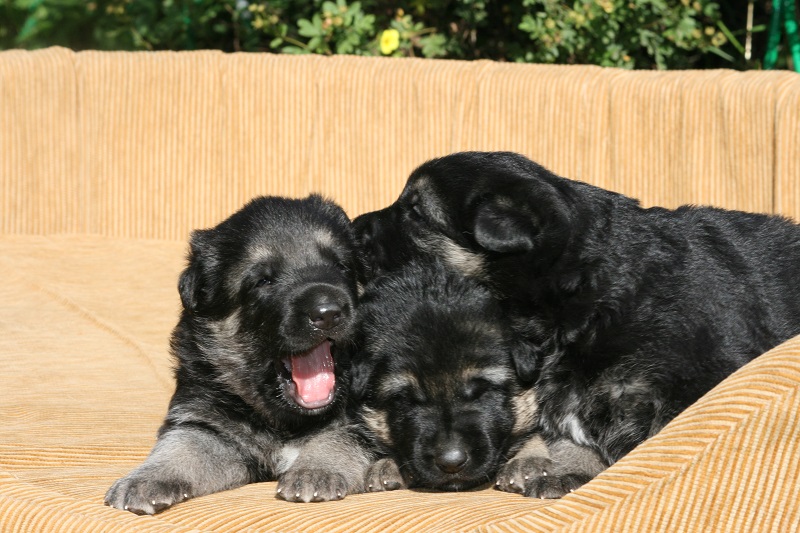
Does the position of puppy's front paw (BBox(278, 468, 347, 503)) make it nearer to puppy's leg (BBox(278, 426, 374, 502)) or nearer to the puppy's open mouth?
puppy's leg (BBox(278, 426, 374, 502))

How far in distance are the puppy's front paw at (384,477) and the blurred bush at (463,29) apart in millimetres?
4613

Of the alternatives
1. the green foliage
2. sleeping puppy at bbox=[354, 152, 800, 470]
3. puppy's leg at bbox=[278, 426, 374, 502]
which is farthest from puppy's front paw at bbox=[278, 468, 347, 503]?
the green foliage

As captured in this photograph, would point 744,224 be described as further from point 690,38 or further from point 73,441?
point 690,38

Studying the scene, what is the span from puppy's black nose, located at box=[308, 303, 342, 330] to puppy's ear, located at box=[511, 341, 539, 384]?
610 millimetres

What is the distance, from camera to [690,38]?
779cm

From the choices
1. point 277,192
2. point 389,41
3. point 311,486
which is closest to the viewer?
point 311,486

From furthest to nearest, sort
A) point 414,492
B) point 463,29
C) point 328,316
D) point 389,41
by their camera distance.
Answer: point 463,29 → point 389,41 → point 328,316 → point 414,492

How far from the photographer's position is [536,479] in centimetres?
347

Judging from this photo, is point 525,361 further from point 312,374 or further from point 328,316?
point 312,374

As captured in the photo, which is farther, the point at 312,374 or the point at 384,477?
the point at 312,374

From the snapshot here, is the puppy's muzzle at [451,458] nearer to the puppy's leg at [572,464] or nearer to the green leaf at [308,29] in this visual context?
the puppy's leg at [572,464]

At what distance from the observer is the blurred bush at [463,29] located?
25.2 ft

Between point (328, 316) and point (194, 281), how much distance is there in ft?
2.37

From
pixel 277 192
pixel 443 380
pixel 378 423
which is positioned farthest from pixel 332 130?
pixel 443 380
